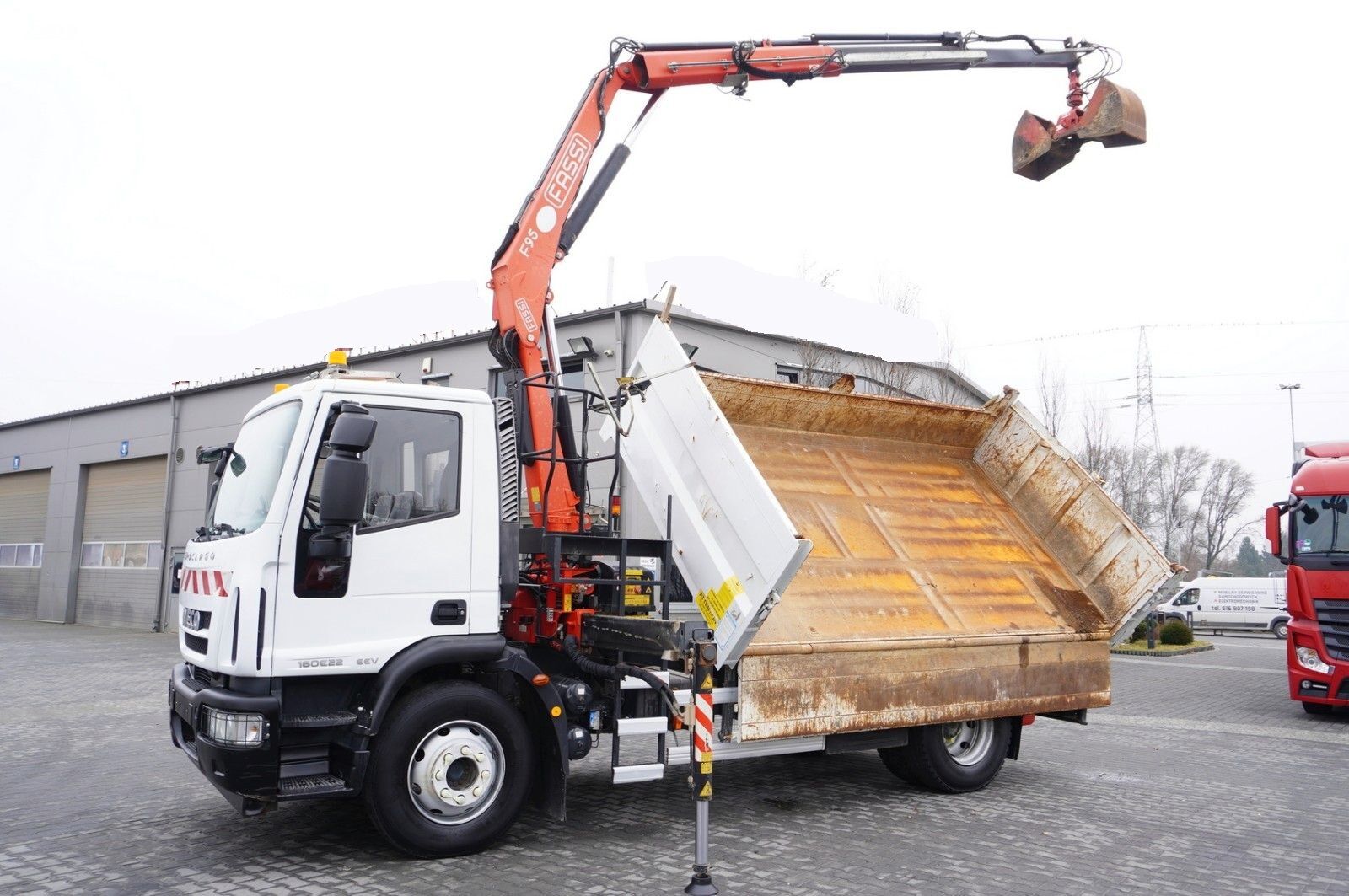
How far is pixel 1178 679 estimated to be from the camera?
16562 mm

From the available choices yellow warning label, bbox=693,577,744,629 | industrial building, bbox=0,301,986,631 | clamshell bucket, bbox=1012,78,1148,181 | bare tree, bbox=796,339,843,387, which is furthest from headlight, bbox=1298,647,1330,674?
yellow warning label, bbox=693,577,744,629

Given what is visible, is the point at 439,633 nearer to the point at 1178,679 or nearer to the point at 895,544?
the point at 895,544

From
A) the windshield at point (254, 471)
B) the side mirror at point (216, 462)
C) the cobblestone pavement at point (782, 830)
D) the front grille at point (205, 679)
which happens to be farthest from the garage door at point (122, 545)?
the front grille at point (205, 679)

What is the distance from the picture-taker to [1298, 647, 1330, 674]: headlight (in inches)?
450

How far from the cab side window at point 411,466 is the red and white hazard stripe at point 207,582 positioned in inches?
28.5

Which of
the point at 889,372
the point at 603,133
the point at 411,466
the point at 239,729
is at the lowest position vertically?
the point at 239,729

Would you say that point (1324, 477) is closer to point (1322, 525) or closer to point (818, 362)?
point (1322, 525)

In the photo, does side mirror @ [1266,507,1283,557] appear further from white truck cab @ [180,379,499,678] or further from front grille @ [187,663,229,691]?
front grille @ [187,663,229,691]

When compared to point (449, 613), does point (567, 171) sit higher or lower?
higher

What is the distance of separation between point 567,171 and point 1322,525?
9797mm

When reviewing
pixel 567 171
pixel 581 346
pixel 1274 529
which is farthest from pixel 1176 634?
pixel 567 171

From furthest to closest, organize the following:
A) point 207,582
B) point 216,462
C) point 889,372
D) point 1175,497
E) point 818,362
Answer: point 1175,497 < point 889,372 < point 818,362 < point 216,462 < point 207,582

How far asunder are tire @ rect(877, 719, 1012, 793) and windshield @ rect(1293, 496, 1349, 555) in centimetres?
658

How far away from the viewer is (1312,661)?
456 inches
